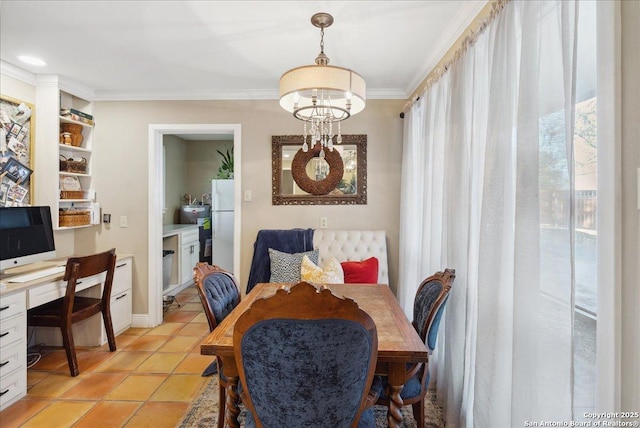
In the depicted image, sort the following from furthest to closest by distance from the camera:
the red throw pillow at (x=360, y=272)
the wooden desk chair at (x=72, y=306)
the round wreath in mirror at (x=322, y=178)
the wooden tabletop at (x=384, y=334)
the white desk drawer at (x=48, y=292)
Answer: the round wreath in mirror at (x=322, y=178), the red throw pillow at (x=360, y=272), the wooden desk chair at (x=72, y=306), the white desk drawer at (x=48, y=292), the wooden tabletop at (x=384, y=334)

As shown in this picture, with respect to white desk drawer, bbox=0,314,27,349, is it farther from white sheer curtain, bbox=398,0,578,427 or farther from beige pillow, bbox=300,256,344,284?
white sheer curtain, bbox=398,0,578,427

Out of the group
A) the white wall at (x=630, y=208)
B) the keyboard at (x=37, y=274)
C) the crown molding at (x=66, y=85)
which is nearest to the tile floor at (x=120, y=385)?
the keyboard at (x=37, y=274)

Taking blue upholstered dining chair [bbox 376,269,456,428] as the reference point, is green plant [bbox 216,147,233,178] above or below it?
above

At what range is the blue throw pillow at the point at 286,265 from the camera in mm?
3016

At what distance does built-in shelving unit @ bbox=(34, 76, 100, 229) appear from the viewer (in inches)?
121

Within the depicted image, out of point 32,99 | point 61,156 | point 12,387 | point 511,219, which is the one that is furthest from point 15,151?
point 511,219

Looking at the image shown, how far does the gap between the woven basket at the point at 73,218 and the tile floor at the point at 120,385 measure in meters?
1.20

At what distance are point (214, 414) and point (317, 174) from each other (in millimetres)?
2287

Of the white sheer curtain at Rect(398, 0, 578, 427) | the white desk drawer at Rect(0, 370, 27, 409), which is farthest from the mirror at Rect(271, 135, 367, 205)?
the white desk drawer at Rect(0, 370, 27, 409)

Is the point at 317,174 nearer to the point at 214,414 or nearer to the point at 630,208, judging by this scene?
the point at 214,414

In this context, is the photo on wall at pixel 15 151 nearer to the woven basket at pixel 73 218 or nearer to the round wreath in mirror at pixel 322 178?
the woven basket at pixel 73 218

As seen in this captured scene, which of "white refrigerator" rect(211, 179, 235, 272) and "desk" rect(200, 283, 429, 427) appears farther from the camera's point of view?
"white refrigerator" rect(211, 179, 235, 272)

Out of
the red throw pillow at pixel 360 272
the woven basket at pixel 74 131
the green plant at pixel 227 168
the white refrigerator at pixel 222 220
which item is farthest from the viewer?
the green plant at pixel 227 168

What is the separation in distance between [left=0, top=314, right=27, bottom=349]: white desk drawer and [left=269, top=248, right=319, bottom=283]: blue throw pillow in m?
1.83
